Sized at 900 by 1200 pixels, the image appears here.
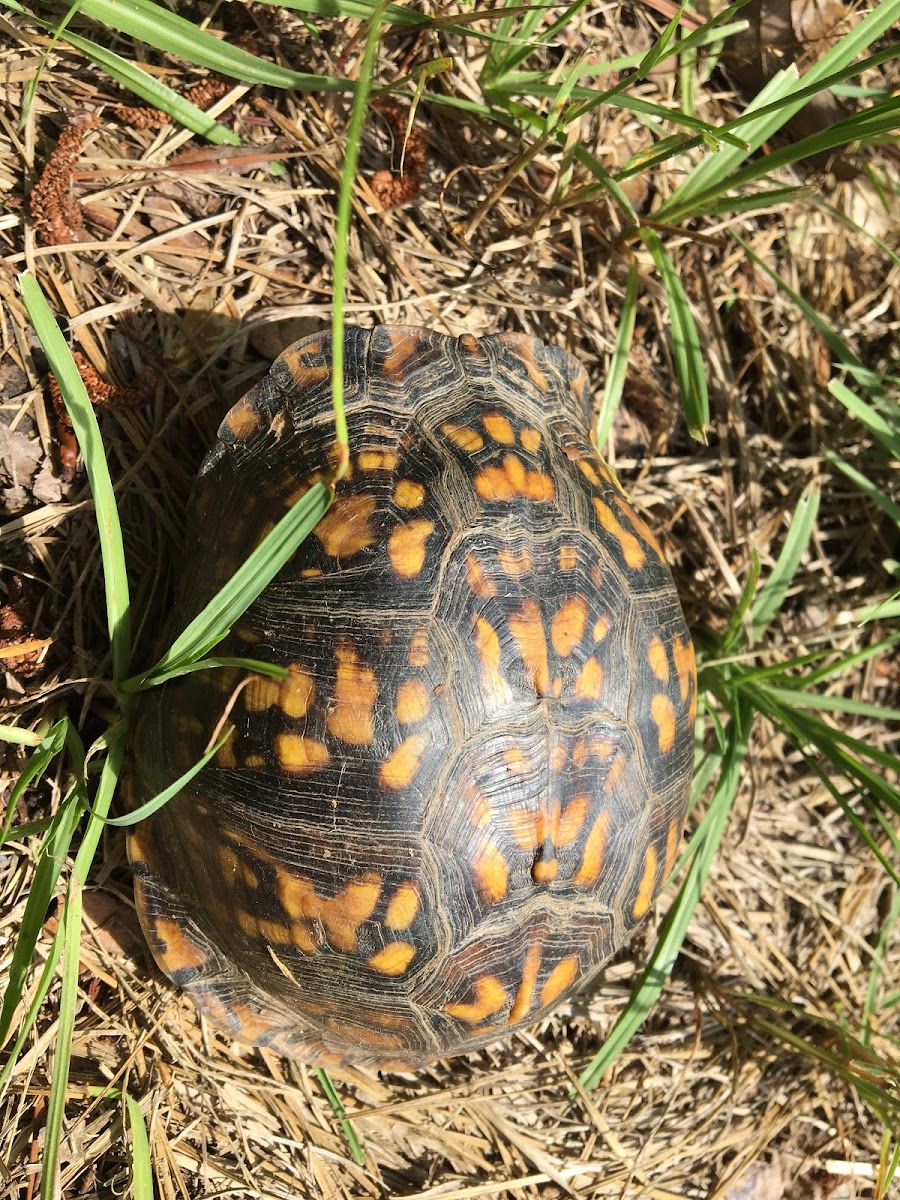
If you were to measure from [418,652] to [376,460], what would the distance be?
37 centimetres

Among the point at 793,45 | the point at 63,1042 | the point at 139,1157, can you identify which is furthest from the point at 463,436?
the point at 793,45

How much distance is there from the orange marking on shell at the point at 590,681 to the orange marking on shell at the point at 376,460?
490 millimetres

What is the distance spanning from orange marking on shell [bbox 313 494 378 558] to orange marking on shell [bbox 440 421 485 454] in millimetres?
204

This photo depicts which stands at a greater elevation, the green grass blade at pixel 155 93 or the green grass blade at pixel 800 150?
the green grass blade at pixel 155 93

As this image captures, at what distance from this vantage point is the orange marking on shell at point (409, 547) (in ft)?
5.04

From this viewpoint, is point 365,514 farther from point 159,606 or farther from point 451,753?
point 159,606

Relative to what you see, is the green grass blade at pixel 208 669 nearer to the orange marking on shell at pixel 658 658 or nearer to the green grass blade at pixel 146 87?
the orange marking on shell at pixel 658 658

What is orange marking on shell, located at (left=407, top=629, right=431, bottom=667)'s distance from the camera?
1.50 m

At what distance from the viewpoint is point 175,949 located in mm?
1860

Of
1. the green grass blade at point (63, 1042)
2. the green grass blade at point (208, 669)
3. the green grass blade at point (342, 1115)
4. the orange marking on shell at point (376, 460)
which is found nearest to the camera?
the green grass blade at point (208, 669)

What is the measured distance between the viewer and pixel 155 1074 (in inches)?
78.5

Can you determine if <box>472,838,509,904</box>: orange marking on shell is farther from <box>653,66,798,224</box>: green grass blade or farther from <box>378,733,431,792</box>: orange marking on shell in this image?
<box>653,66,798,224</box>: green grass blade

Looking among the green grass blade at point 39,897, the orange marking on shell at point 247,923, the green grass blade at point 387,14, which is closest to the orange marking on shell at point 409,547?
the orange marking on shell at point 247,923

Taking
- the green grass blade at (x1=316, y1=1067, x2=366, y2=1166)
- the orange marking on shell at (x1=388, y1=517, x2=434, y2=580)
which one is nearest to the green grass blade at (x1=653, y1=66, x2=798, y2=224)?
the orange marking on shell at (x1=388, y1=517, x2=434, y2=580)
